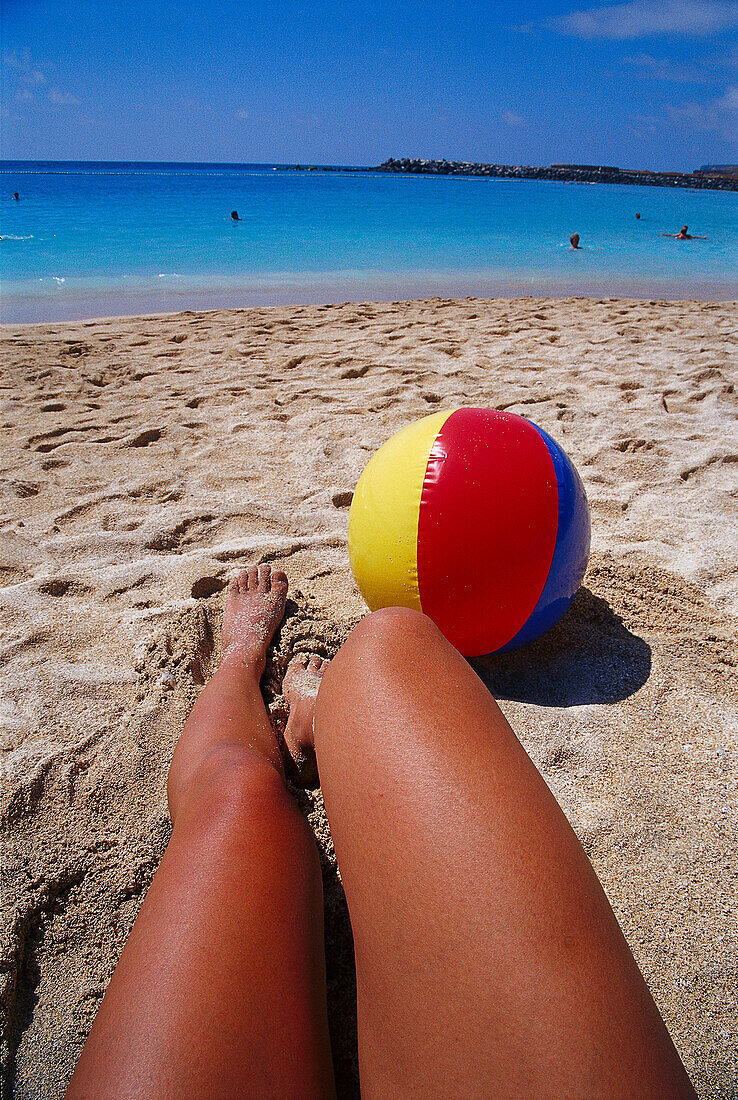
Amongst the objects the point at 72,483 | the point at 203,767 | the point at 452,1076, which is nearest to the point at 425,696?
the point at 452,1076

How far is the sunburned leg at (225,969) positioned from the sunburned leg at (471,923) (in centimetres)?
11

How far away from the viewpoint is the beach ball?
5.89ft

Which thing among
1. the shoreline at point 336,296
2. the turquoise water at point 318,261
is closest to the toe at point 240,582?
the shoreline at point 336,296

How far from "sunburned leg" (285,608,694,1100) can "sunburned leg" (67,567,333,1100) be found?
113 mm

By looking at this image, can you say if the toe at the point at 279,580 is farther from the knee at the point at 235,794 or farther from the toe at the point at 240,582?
the knee at the point at 235,794

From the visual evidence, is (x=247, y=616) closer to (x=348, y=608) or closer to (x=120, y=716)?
(x=348, y=608)

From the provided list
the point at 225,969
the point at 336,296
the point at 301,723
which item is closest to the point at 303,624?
the point at 301,723

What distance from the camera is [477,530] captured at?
5.85 feet

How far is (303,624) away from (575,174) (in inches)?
3503

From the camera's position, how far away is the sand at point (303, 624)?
4.40 feet

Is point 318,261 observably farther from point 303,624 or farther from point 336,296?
point 303,624

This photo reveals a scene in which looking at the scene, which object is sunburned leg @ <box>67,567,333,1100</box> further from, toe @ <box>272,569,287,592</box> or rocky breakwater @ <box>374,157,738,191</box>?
rocky breakwater @ <box>374,157,738,191</box>

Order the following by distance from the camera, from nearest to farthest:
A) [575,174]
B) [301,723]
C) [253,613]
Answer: [301,723] < [253,613] < [575,174]

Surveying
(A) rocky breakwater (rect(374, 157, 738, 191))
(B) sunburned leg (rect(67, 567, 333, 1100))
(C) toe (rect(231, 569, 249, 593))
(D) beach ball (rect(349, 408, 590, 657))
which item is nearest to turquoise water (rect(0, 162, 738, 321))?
(C) toe (rect(231, 569, 249, 593))
